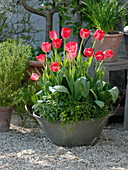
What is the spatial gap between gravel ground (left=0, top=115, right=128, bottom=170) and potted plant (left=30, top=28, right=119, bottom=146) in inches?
5.2

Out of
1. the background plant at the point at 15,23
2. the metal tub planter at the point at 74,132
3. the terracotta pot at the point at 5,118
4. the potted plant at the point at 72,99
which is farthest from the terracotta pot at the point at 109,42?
the background plant at the point at 15,23

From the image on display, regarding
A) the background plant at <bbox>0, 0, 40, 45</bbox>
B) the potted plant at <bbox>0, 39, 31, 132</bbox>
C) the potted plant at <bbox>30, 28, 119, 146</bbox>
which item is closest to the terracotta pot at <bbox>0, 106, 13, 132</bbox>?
the potted plant at <bbox>0, 39, 31, 132</bbox>

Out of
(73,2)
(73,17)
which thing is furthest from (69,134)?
(73,17)

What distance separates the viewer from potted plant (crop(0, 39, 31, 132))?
4355 millimetres

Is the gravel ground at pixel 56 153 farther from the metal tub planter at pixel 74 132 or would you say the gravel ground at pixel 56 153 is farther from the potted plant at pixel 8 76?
the potted plant at pixel 8 76

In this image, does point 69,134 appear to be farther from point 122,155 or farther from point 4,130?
point 4,130

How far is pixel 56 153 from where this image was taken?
380 centimetres

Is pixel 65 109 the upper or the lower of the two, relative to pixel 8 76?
lower

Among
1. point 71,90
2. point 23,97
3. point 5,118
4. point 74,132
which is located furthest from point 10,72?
point 74,132

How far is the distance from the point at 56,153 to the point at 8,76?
1038mm

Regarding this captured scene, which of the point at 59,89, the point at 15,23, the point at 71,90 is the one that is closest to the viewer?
the point at 59,89

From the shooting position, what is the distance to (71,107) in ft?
12.3

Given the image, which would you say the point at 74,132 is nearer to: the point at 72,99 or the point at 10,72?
the point at 72,99

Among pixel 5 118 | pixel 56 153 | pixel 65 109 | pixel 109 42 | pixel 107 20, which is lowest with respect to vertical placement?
pixel 56 153
